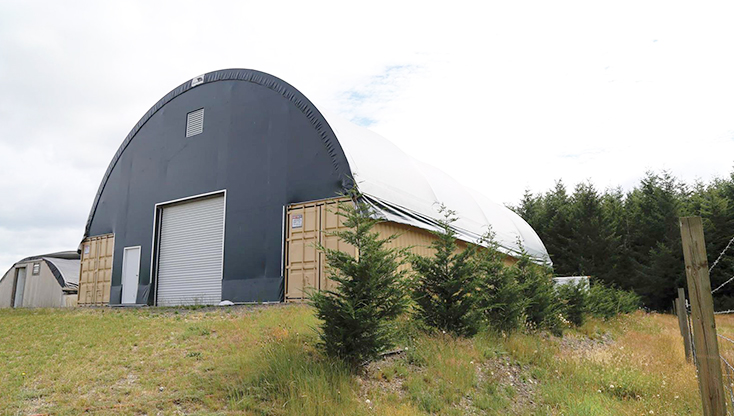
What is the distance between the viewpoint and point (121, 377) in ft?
19.7

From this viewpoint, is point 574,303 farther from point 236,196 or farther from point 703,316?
point 703,316

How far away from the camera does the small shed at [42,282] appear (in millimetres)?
23984

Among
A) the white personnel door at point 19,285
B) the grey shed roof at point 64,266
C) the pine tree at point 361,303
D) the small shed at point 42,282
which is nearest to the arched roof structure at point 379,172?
the pine tree at point 361,303

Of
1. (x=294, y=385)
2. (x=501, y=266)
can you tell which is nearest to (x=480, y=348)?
(x=501, y=266)

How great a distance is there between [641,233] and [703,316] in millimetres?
25578

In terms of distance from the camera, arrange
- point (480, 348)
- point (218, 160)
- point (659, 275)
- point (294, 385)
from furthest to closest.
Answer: point (659, 275), point (218, 160), point (480, 348), point (294, 385)

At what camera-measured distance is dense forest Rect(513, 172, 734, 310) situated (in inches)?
927

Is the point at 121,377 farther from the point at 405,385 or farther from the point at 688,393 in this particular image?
the point at 688,393

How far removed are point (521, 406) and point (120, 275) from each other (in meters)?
15.5


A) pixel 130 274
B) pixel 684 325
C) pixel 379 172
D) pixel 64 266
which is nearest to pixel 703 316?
pixel 684 325

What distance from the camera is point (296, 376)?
5.66 m

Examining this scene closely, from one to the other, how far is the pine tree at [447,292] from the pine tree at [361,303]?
1.74 meters

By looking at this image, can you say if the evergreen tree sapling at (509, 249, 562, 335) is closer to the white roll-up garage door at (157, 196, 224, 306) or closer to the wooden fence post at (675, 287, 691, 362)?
the wooden fence post at (675, 287, 691, 362)

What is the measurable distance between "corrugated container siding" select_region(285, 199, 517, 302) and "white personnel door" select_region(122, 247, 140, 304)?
6742mm
